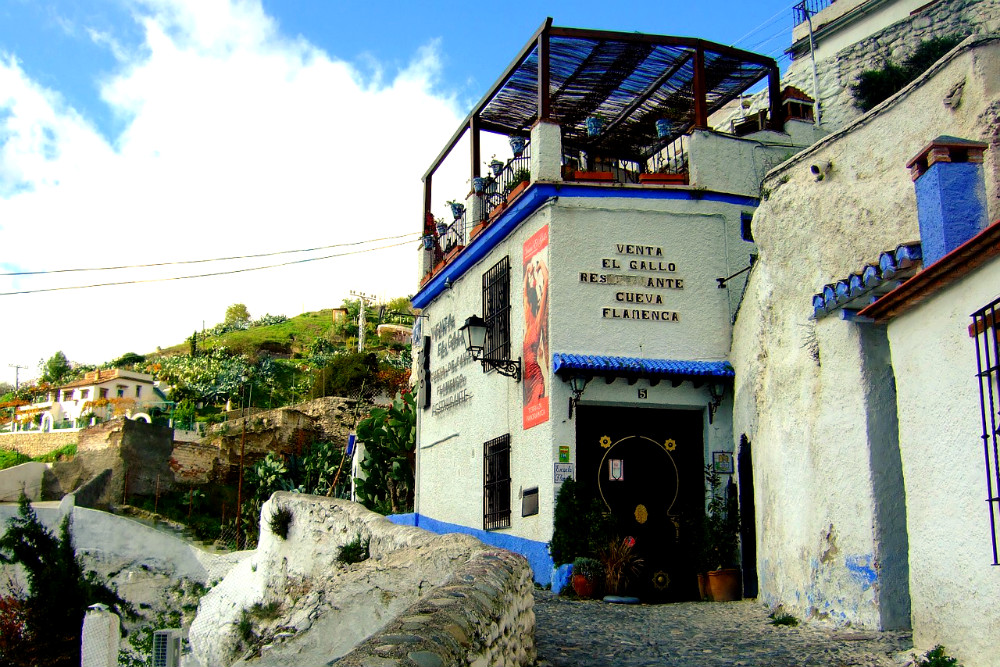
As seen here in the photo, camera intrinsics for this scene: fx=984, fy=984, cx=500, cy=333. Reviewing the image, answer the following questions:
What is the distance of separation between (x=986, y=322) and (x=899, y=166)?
2.68m

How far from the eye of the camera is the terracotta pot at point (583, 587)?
1105cm

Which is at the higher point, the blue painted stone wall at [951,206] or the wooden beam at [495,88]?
the wooden beam at [495,88]

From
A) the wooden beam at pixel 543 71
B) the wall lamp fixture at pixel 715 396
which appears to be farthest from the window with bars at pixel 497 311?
the wall lamp fixture at pixel 715 396

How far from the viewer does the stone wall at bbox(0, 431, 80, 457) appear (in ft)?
127

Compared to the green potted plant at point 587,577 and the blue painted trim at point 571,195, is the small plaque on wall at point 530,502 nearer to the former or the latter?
the green potted plant at point 587,577

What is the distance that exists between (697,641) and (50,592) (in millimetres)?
13008

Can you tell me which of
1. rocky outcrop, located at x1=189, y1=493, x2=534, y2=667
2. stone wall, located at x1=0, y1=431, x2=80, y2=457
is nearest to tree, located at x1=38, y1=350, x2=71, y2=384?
stone wall, located at x1=0, y1=431, x2=80, y2=457

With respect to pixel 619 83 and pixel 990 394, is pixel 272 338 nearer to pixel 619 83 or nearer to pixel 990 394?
pixel 619 83

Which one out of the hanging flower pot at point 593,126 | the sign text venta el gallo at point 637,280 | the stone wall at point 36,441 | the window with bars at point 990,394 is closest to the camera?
the window with bars at point 990,394

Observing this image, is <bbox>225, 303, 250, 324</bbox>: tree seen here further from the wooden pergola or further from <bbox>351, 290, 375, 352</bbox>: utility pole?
the wooden pergola

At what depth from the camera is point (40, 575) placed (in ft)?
58.6

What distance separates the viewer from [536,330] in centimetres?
1280

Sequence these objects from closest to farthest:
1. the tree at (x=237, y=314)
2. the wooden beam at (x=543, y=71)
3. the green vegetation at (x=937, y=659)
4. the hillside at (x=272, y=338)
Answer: the green vegetation at (x=937, y=659)
the wooden beam at (x=543, y=71)
the hillside at (x=272, y=338)
the tree at (x=237, y=314)

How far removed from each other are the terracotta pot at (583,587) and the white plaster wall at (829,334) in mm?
1966
